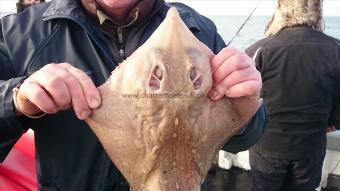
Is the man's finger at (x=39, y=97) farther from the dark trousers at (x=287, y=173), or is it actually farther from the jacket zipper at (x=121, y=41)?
the dark trousers at (x=287, y=173)

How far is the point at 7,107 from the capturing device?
1704mm

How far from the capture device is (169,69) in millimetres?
1445

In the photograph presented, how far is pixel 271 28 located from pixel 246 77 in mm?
2841

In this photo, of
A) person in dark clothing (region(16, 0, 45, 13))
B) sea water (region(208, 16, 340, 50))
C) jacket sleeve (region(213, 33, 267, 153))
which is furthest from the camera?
sea water (region(208, 16, 340, 50))

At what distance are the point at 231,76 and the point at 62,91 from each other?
1.93 ft

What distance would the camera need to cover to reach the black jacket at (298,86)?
394 centimetres

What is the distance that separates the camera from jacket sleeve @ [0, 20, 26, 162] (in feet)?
5.57

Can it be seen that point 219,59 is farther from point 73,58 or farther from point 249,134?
point 73,58

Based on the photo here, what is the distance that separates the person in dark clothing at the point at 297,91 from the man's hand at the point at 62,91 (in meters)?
2.77

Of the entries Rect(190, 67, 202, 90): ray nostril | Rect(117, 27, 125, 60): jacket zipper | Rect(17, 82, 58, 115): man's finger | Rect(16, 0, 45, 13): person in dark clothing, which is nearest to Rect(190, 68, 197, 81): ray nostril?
Rect(190, 67, 202, 90): ray nostril

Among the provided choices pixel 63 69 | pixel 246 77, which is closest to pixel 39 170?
pixel 63 69

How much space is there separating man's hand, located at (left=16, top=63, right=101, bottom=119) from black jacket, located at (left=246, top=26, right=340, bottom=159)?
2.77 metres

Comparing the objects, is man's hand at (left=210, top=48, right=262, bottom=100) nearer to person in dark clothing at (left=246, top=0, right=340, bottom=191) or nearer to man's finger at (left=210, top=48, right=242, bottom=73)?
man's finger at (left=210, top=48, right=242, bottom=73)

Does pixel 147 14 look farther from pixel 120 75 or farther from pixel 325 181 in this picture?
A: pixel 325 181
